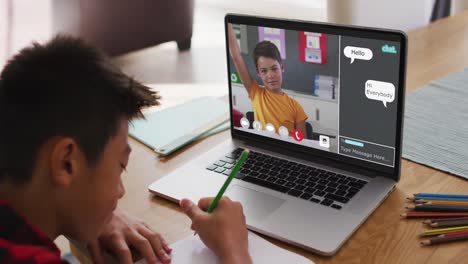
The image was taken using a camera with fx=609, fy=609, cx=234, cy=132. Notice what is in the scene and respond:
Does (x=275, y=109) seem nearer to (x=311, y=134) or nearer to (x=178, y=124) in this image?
(x=311, y=134)

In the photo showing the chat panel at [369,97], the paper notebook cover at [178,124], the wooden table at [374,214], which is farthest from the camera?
the paper notebook cover at [178,124]

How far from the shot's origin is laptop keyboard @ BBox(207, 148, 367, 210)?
100 centimetres

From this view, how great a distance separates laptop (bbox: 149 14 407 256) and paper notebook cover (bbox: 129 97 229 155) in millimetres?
95

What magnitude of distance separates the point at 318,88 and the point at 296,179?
16 cm

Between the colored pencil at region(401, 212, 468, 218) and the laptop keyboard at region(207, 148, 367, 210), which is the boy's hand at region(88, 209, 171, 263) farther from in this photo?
the colored pencil at region(401, 212, 468, 218)

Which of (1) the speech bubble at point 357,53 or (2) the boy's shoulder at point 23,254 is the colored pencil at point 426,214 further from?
(2) the boy's shoulder at point 23,254

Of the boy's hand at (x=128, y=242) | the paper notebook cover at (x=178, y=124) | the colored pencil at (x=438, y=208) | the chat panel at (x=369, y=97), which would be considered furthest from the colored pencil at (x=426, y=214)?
the paper notebook cover at (x=178, y=124)

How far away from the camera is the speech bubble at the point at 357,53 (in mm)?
985

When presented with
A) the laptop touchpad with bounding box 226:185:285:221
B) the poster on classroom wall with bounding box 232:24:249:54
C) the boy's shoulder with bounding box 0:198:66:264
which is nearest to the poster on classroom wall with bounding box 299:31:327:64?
the poster on classroom wall with bounding box 232:24:249:54

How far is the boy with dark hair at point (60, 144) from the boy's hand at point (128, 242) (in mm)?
56

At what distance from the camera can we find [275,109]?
1.13 m

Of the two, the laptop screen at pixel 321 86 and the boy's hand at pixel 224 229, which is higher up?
the laptop screen at pixel 321 86

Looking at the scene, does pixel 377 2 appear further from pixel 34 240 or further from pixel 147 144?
pixel 34 240

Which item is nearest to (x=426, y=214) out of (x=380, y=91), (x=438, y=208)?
(x=438, y=208)
